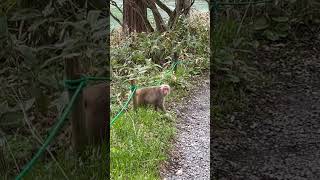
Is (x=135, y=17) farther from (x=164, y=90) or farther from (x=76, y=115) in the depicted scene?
(x=76, y=115)

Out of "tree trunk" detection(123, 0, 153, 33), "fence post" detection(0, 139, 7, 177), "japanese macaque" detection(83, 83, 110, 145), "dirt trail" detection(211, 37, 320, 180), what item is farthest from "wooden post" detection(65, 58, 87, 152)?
"tree trunk" detection(123, 0, 153, 33)

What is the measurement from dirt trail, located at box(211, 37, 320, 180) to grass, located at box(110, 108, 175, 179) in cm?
31

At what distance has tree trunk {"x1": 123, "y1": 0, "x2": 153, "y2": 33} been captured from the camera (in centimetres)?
566

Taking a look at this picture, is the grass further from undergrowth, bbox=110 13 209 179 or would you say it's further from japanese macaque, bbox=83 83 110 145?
japanese macaque, bbox=83 83 110 145

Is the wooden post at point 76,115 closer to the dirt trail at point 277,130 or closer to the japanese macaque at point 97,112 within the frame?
the japanese macaque at point 97,112

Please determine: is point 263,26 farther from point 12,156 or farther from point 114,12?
point 12,156

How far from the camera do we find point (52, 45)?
3.76 meters

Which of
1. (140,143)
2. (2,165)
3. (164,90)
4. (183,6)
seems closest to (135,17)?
(183,6)

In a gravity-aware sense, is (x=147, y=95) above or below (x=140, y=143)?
above

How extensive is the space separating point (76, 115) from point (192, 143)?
85 centimetres

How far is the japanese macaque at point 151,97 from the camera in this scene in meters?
3.75

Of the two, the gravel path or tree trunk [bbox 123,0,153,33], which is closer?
the gravel path

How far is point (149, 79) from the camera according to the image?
4449 mm

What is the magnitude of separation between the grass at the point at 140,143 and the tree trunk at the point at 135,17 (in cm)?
213
